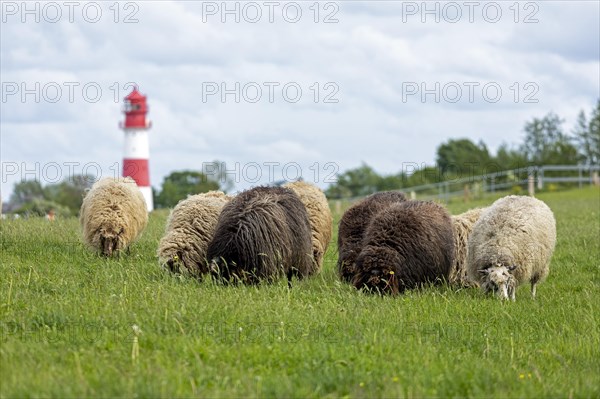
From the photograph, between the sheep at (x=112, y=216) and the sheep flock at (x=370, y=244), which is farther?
the sheep at (x=112, y=216)

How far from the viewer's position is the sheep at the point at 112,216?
14.7 m

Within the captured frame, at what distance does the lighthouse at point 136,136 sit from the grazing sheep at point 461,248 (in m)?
36.5

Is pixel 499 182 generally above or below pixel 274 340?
above

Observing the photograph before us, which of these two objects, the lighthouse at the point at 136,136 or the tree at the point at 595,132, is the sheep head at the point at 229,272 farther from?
the tree at the point at 595,132

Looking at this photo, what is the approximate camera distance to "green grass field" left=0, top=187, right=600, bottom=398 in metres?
7.06

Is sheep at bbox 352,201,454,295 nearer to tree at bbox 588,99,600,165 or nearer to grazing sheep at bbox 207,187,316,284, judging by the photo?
grazing sheep at bbox 207,187,316,284

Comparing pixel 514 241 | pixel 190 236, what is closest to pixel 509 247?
pixel 514 241

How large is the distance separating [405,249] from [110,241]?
16.8 feet

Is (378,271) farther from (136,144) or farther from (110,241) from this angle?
(136,144)

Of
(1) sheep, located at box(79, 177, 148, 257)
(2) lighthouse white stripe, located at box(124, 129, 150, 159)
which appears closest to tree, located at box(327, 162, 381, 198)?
(2) lighthouse white stripe, located at box(124, 129, 150, 159)

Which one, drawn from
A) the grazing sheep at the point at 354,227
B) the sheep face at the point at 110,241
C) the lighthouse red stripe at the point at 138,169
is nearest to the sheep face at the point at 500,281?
the grazing sheep at the point at 354,227

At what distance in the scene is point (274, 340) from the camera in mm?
8422

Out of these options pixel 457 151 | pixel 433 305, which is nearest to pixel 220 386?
pixel 433 305

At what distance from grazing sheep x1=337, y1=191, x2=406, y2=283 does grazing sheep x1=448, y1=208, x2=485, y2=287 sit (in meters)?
1.05
